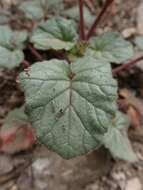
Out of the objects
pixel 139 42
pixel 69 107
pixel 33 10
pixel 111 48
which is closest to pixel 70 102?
pixel 69 107

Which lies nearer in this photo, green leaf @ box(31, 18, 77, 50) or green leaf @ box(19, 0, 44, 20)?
green leaf @ box(31, 18, 77, 50)

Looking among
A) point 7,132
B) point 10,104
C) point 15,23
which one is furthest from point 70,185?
point 15,23

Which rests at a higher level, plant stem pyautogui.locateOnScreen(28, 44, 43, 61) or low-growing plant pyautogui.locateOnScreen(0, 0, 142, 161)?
plant stem pyautogui.locateOnScreen(28, 44, 43, 61)

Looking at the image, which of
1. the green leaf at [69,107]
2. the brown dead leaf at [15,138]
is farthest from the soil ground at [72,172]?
the green leaf at [69,107]

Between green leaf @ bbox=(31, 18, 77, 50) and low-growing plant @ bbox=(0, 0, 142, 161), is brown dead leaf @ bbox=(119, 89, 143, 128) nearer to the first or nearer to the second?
green leaf @ bbox=(31, 18, 77, 50)

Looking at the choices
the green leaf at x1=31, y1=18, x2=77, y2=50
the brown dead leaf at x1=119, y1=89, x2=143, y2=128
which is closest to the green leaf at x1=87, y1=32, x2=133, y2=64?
the green leaf at x1=31, y1=18, x2=77, y2=50

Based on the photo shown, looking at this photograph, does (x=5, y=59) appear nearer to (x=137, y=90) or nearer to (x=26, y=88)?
(x=26, y=88)

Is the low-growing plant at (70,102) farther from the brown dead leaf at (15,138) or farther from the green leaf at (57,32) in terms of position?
the brown dead leaf at (15,138)
